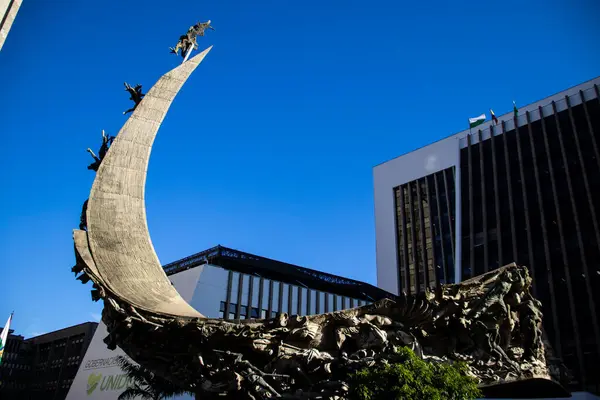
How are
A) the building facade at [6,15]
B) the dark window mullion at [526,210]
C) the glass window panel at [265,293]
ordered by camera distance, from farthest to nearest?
the glass window panel at [265,293] → the dark window mullion at [526,210] → the building facade at [6,15]

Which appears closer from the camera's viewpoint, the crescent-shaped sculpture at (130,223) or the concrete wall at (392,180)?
the crescent-shaped sculpture at (130,223)

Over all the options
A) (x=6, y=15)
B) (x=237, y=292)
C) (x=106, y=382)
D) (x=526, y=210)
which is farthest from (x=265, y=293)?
(x=6, y=15)

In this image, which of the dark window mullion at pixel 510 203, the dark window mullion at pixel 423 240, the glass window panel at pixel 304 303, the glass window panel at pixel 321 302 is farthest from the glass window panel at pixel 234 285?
the dark window mullion at pixel 510 203

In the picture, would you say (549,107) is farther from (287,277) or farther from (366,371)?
(366,371)

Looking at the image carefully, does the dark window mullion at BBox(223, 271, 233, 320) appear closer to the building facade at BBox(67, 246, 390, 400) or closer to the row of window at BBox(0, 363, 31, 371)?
the building facade at BBox(67, 246, 390, 400)

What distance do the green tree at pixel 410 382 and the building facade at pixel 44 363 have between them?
178 ft

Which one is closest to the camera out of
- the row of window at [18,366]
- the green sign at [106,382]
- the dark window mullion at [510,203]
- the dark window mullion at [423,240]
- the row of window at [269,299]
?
the dark window mullion at [510,203]

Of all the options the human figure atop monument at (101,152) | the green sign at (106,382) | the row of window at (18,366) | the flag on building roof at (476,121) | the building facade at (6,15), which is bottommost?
the green sign at (106,382)

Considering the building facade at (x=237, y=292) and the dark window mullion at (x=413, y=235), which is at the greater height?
the dark window mullion at (x=413, y=235)

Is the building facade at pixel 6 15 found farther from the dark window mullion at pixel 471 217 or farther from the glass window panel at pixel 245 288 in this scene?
the dark window mullion at pixel 471 217

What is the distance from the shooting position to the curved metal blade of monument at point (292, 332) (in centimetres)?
1412

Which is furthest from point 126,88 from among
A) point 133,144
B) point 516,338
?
point 516,338

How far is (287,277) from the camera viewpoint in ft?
156

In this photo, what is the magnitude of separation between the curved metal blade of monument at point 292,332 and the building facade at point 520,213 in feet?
66.6
